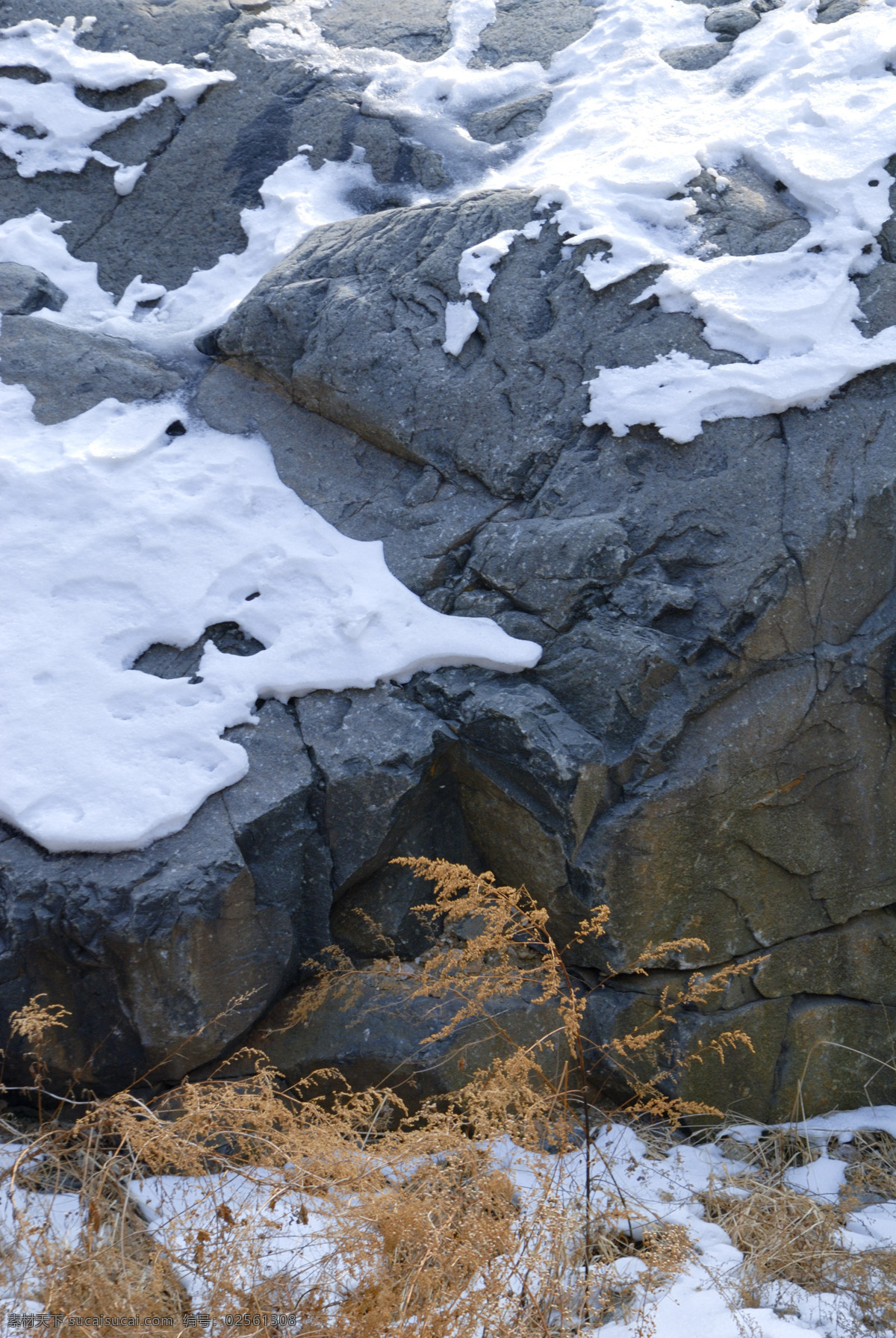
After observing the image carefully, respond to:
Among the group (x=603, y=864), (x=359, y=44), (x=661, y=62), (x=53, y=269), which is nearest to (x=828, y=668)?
(x=603, y=864)

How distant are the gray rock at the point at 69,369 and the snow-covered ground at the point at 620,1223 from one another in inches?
95.3

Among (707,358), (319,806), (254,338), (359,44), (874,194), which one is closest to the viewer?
(319,806)

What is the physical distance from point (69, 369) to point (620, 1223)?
129 inches

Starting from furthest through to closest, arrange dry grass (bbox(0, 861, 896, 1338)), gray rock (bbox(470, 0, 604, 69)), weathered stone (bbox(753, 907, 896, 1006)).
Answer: gray rock (bbox(470, 0, 604, 69)) < weathered stone (bbox(753, 907, 896, 1006)) < dry grass (bbox(0, 861, 896, 1338))

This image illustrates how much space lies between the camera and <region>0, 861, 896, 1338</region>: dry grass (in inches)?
74.6

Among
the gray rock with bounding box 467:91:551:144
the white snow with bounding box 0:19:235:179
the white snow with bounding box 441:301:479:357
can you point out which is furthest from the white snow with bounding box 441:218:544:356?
the white snow with bounding box 0:19:235:179

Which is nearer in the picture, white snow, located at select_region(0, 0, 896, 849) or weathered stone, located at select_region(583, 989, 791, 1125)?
white snow, located at select_region(0, 0, 896, 849)

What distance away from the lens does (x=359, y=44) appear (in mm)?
4613

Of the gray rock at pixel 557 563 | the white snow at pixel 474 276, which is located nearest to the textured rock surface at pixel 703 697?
the gray rock at pixel 557 563

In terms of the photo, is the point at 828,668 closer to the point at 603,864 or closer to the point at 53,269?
the point at 603,864

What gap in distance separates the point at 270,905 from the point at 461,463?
153 cm

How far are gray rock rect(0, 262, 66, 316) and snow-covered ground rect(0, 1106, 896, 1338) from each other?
9.67ft

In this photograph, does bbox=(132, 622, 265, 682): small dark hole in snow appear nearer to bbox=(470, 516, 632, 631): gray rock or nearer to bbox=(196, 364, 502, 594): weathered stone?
bbox=(196, 364, 502, 594): weathered stone

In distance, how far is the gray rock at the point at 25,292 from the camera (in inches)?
147
